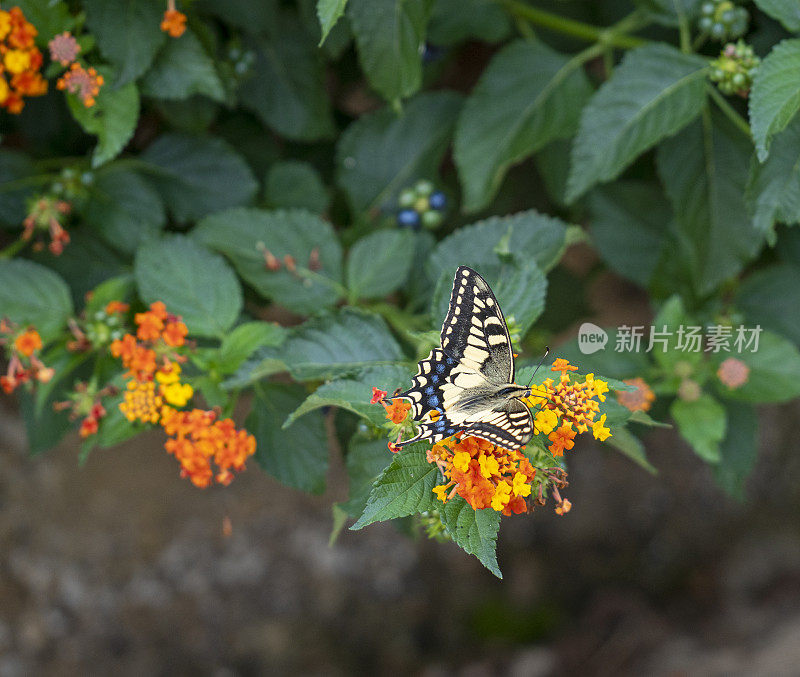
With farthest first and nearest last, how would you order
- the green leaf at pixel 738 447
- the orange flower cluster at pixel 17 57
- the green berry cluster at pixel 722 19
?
the green leaf at pixel 738 447 → the green berry cluster at pixel 722 19 → the orange flower cluster at pixel 17 57

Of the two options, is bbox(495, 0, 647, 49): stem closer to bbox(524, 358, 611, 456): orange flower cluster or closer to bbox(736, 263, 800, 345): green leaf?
bbox(736, 263, 800, 345): green leaf

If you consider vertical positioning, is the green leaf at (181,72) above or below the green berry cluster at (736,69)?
above

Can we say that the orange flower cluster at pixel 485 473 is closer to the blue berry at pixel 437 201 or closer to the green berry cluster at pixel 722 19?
the blue berry at pixel 437 201

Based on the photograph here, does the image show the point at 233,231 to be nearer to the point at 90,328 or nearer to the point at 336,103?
the point at 90,328

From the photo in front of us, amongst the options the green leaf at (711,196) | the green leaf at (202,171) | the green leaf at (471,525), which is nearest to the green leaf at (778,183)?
the green leaf at (711,196)

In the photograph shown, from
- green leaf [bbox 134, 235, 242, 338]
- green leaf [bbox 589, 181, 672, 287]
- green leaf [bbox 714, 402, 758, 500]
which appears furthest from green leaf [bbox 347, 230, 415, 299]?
green leaf [bbox 714, 402, 758, 500]

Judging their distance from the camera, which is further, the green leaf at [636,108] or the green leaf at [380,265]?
the green leaf at [380,265]
